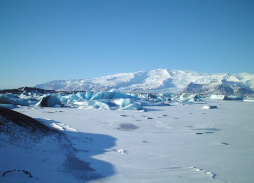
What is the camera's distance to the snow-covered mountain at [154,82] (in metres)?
89.1

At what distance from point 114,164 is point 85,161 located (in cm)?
38

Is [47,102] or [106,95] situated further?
[106,95]

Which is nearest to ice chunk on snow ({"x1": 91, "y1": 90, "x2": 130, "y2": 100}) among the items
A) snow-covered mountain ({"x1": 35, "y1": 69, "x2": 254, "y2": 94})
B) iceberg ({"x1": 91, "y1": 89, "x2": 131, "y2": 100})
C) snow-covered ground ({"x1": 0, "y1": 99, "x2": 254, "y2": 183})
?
iceberg ({"x1": 91, "y1": 89, "x2": 131, "y2": 100})

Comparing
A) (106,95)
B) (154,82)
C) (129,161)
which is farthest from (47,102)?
(154,82)

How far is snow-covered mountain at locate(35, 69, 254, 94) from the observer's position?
89062 mm

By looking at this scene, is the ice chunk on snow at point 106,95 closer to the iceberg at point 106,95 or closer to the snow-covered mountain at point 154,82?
the iceberg at point 106,95

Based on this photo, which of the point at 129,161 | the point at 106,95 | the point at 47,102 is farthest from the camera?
the point at 106,95

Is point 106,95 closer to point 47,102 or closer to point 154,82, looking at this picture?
point 47,102

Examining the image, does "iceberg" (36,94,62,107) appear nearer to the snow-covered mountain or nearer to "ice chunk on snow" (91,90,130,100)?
"ice chunk on snow" (91,90,130,100)

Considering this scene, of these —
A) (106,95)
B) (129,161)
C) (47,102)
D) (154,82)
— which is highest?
(154,82)

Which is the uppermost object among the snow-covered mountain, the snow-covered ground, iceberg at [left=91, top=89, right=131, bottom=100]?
the snow-covered mountain

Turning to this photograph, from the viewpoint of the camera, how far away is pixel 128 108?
364 inches

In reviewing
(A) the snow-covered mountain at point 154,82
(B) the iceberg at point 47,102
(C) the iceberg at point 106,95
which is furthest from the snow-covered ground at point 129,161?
(A) the snow-covered mountain at point 154,82

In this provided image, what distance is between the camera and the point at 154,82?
104 m
